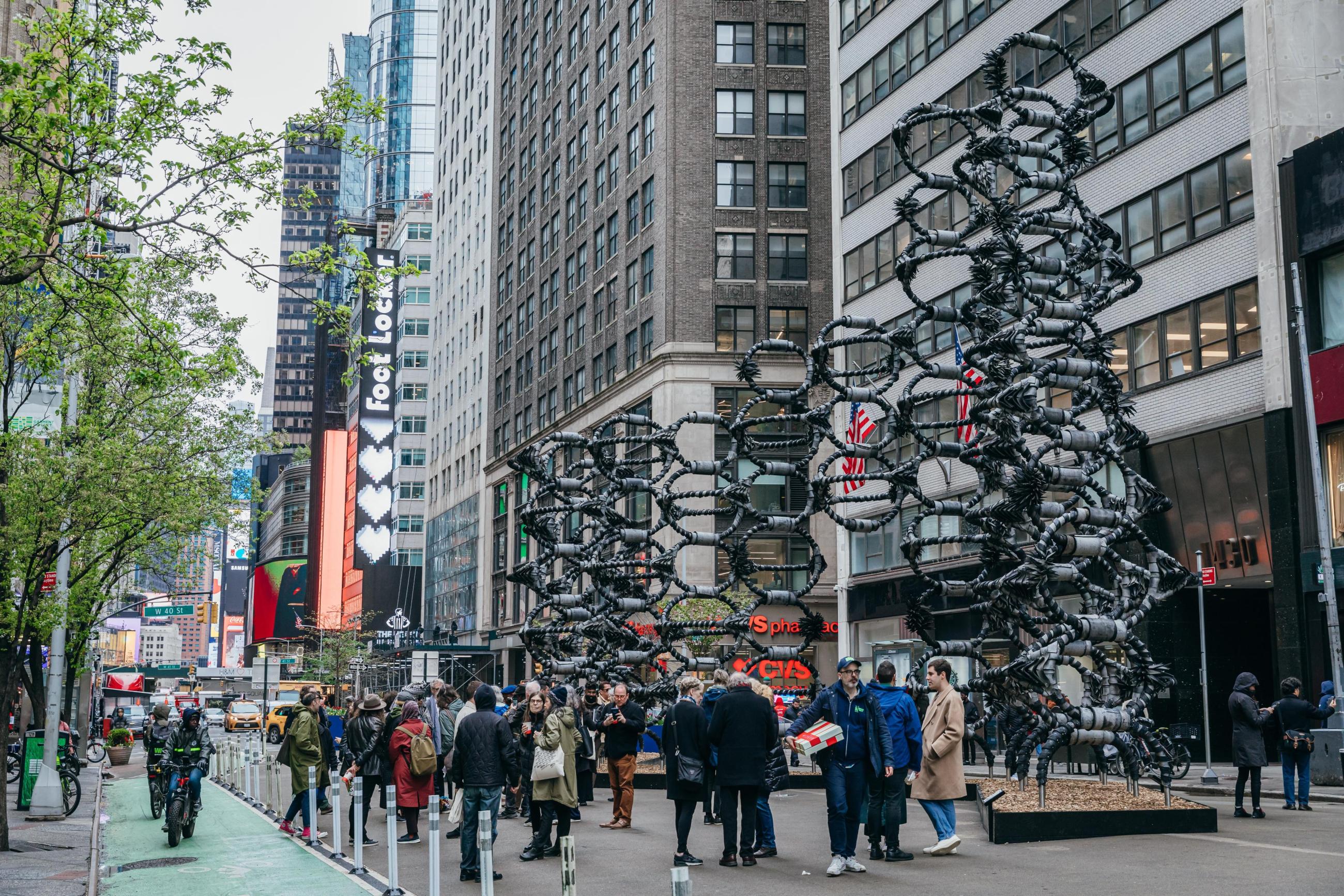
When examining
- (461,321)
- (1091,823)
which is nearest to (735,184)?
(461,321)

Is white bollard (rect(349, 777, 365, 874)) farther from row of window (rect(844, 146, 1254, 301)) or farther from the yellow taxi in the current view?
the yellow taxi

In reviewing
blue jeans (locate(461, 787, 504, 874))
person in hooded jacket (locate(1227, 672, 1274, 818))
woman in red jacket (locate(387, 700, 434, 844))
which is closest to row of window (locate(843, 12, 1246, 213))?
person in hooded jacket (locate(1227, 672, 1274, 818))

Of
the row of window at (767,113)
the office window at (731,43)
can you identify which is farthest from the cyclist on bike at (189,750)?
the office window at (731,43)

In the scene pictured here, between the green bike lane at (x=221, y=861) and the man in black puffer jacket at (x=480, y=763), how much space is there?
3.85ft

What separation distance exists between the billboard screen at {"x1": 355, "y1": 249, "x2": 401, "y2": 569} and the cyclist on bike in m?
96.6

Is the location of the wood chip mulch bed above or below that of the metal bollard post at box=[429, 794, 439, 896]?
below

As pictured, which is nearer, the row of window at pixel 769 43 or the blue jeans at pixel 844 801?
A: the blue jeans at pixel 844 801

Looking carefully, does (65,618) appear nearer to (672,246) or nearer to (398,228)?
(672,246)

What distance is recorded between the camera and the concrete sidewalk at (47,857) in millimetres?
14605

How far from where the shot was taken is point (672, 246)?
198 ft

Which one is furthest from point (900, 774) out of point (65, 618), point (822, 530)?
point (822, 530)

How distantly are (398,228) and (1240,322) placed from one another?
107203 millimetres

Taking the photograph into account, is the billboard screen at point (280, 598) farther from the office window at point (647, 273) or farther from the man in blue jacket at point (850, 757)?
the man in blue jacket at point (850, 757)

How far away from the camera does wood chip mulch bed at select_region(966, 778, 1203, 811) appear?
53.3 feet
